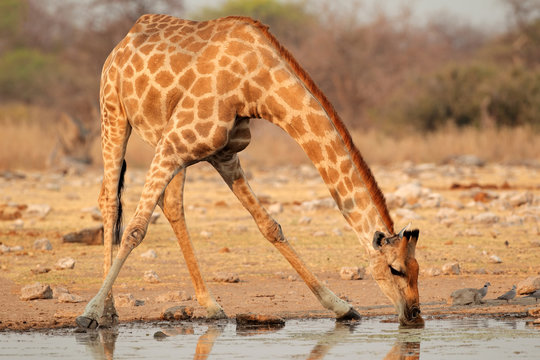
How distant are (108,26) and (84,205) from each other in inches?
628

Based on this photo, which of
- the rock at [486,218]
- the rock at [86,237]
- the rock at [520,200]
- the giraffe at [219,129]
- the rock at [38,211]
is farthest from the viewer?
the rock at [520,200]

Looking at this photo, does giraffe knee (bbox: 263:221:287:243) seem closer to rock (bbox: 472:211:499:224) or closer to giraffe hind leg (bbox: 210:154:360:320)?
giraffe hind leg (bbox: 210:154:360:320)

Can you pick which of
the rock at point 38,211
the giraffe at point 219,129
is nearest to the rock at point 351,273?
the giraffe at point 219,129

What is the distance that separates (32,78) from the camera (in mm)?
40750

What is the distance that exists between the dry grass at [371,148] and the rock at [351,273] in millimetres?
12845

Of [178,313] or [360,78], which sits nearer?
[178,313]

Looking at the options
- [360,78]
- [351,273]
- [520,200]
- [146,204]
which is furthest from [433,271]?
[360,78]

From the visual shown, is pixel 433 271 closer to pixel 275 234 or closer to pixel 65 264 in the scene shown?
pixel 275 234

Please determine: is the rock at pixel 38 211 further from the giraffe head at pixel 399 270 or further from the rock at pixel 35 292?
the giraffe head at pixel 399 270

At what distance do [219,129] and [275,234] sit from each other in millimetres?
883

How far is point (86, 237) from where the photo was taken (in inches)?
369

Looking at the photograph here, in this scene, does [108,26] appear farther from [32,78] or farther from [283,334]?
[283,334]

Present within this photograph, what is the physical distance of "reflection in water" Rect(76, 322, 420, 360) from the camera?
4832 millimetres

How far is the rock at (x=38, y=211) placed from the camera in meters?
11.6
